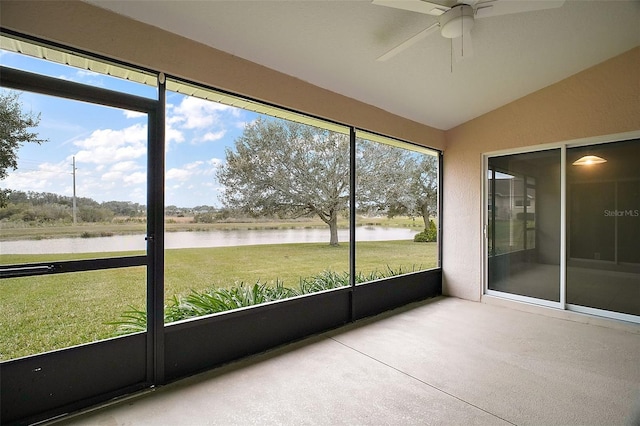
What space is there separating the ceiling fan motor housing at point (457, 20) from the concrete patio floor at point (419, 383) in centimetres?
265

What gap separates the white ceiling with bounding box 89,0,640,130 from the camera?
2295 millimetres

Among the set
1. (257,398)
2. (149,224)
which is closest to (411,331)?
(257,398)

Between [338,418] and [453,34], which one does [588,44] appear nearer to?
[453,34]

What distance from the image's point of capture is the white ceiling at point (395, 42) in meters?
2.29

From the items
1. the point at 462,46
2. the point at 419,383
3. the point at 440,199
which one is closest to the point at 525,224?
the point at 440,199

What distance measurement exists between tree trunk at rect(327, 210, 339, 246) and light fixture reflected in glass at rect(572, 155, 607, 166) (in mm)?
3155

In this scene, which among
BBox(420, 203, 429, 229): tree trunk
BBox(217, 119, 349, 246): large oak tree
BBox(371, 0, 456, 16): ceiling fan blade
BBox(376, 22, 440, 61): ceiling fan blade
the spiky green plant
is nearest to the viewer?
BBox(371, 0, 456, 16): ceiling fan blade

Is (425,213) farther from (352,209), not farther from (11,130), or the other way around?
(11,130)

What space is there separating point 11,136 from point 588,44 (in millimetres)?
4962

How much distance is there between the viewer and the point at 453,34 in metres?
2.33

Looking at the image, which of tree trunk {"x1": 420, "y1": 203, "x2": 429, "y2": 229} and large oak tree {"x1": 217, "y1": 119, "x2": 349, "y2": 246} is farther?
tree trunk {"x1": 420, "y1": 203, "x2": 429, "y2": 229}

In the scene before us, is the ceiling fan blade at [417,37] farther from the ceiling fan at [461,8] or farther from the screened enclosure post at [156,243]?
the screened enclosure post at [156,243]

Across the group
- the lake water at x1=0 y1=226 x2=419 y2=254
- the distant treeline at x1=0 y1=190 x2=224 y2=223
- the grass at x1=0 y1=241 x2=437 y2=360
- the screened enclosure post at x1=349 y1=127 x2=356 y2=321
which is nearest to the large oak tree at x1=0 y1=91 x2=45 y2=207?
the distant treeline at x1=0 y1=190 x2=224 y2=223

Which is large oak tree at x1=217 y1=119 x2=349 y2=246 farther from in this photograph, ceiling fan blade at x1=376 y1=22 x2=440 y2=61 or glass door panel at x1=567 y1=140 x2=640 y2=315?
glass door panel at x1=567 y1=140 x2=640 y2=315
